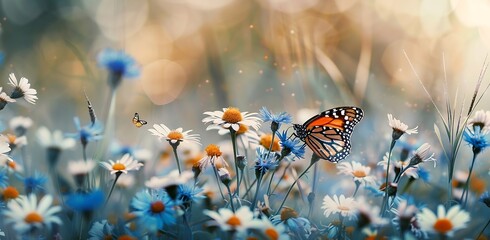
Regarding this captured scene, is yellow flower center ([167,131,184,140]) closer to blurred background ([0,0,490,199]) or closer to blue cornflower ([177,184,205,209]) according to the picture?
blue cornflower ([177,184,205,209])

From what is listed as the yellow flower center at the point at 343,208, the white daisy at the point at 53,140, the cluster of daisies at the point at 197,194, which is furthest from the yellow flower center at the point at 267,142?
the white daisy at the point at 53,140

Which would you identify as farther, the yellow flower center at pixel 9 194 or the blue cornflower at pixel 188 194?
the yellow flower center at pixel 9 194

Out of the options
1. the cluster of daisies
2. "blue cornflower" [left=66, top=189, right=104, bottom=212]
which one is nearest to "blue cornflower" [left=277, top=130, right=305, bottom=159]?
the cluster of daisies

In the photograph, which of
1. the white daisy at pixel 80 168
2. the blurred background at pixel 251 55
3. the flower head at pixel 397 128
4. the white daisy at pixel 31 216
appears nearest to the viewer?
the white daisy at pixel 31 216

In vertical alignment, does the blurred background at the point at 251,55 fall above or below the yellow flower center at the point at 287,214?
above

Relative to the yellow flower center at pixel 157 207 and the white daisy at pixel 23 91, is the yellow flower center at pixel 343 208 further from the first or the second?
the white daisy at pixel 23 91

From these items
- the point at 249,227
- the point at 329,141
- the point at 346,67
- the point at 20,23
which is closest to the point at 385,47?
the point at 346,67

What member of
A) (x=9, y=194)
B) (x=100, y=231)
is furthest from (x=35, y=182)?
(x=100, y=231)
